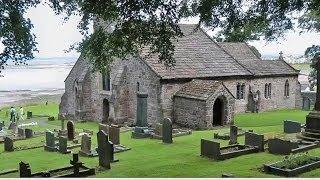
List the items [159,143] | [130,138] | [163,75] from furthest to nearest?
[163,75] < [130,138] < [159,143]

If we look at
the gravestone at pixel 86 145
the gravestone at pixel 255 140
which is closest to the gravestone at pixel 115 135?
the gravestone at pixel 86 145

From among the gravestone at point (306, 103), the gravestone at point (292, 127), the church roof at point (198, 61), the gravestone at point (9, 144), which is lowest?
the gravestone at point (9, 144)

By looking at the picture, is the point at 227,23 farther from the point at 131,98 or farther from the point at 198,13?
the point at 131,98

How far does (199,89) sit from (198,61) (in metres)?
5.33

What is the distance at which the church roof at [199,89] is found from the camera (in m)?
29.0

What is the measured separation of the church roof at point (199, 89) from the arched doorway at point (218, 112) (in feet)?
4.99

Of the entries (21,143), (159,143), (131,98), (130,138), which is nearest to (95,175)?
(159,143)

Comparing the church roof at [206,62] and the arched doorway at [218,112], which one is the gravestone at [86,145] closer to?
the church roof at [206,62]

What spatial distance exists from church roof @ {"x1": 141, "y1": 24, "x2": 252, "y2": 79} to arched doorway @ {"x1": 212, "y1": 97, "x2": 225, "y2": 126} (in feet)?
9.57

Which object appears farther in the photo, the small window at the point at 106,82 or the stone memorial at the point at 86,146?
the small window at the point at 106,82

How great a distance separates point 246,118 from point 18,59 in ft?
80.1

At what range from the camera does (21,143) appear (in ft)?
83.3

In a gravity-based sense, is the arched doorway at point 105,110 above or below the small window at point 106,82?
below

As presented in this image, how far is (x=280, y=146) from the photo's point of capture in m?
16.9
